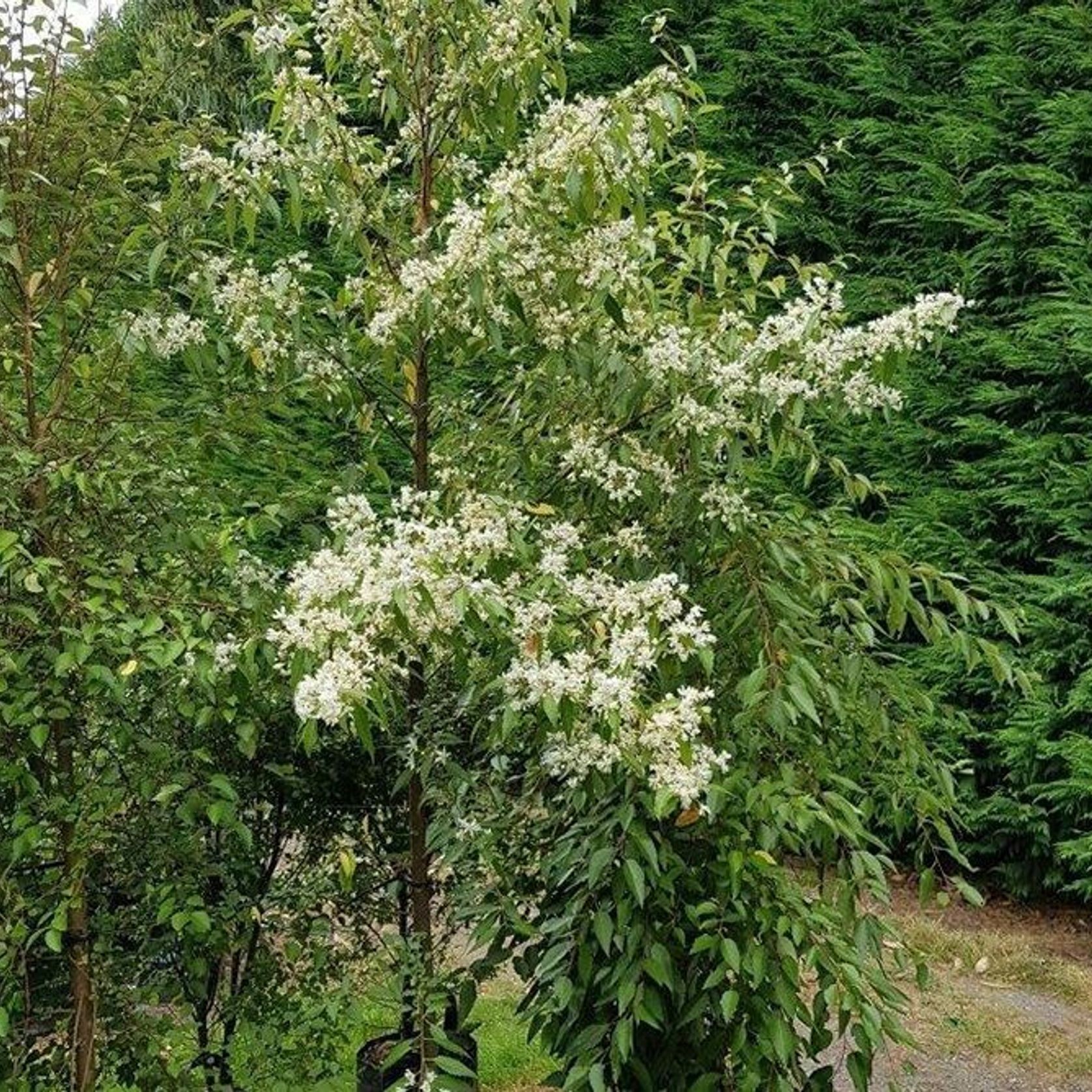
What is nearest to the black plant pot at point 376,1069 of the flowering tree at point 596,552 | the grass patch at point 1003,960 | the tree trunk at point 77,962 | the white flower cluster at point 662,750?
the flowering tree at point 596,552

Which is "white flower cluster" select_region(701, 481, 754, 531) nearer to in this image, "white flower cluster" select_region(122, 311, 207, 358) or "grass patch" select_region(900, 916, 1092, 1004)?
"white flower cluster" select_region(122, 311, 207, 358)

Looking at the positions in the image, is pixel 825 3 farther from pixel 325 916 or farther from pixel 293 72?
pixel 325 916

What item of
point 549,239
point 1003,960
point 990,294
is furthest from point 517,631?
point 990,294

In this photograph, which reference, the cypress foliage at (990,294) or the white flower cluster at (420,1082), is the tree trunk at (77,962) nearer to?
the white flower cluster at (420,1082)

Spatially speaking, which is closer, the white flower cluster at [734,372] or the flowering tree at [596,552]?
the flowering tree at [596,552]

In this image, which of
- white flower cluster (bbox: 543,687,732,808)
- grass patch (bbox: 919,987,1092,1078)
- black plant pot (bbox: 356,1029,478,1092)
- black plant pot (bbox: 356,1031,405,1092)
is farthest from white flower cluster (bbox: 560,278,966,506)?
grass patch (bbox: 919,987,1092,1078)

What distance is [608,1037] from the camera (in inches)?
83.7

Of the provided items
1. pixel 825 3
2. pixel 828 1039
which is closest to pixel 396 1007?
pixel 828 1039

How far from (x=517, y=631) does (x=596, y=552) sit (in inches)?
16.7

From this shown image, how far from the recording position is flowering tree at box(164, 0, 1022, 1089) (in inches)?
73.0

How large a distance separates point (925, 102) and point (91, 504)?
3.79 m

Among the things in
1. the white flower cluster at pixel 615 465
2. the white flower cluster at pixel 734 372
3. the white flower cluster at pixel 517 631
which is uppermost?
the white flower cluster at pixel 734 372

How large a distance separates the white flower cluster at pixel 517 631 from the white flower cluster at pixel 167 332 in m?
0.44

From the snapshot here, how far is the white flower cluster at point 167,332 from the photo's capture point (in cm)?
219
